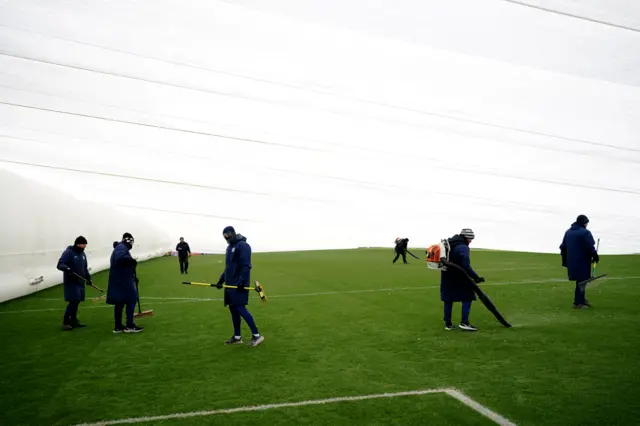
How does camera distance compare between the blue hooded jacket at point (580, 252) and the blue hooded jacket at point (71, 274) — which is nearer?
the blue hooded jacket at point (71, 274)

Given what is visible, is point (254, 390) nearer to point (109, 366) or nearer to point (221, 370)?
point (221, 370)

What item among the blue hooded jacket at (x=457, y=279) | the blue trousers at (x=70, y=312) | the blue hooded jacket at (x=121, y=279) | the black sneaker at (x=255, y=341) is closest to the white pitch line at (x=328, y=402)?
the black sneaker at (x=255, y=341)

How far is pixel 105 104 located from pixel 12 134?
622 centimetres

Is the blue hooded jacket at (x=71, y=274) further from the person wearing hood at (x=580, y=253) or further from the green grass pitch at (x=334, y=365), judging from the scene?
the person wearing hood at (x=580, y=253)

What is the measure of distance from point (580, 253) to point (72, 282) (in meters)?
13.4

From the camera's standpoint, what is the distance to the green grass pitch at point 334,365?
571cm

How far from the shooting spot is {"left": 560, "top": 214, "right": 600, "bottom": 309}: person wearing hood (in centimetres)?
1259

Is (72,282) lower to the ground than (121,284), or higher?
lower

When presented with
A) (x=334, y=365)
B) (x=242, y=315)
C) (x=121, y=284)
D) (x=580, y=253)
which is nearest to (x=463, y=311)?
(x=334, y=365)

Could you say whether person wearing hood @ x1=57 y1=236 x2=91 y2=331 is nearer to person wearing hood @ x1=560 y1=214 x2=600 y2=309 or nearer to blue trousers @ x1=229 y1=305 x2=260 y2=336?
blue trousers @ x1=229 y1=305 x2=260 y2=336

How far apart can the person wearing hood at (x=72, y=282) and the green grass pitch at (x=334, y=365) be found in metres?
0.57

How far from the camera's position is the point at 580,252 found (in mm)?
12727

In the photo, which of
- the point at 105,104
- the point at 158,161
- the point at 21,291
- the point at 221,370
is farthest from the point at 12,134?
the point at 221,370

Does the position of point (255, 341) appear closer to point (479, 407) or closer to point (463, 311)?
point (463, 311)
